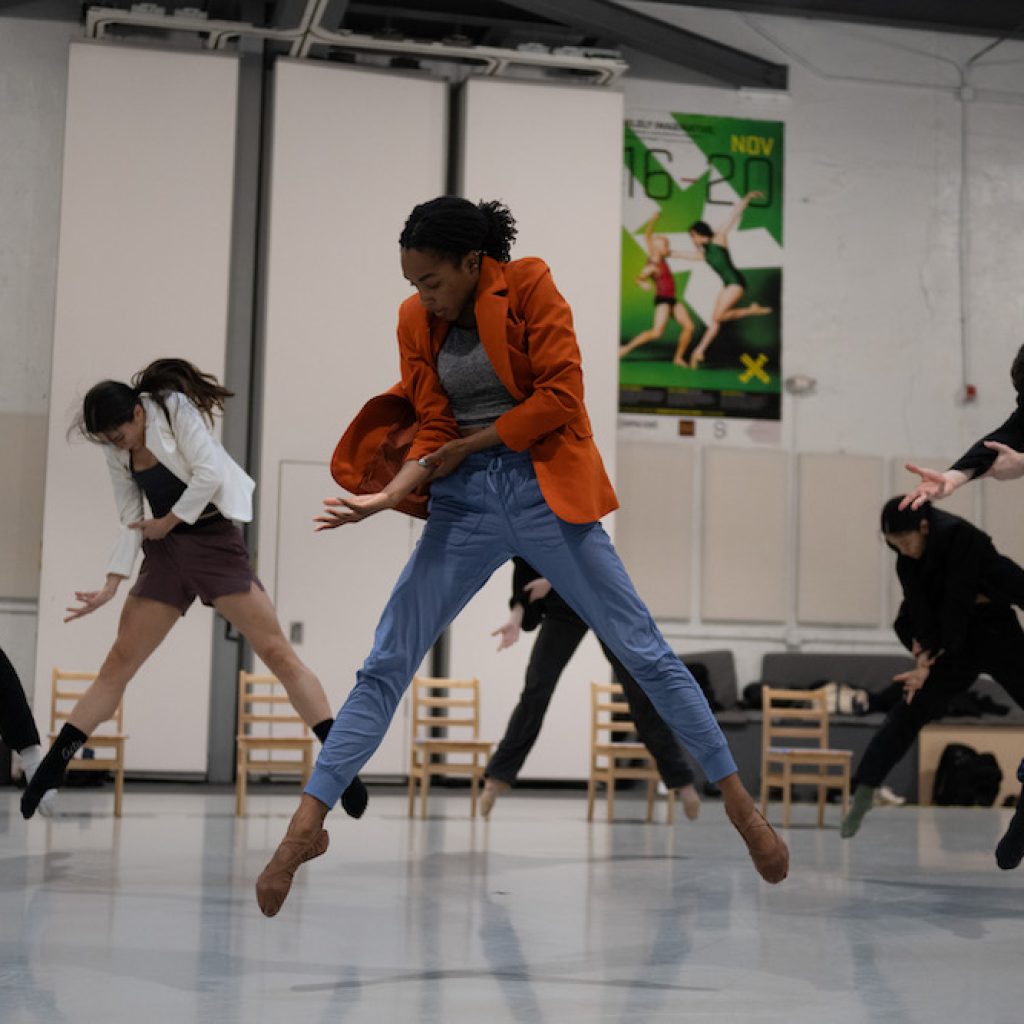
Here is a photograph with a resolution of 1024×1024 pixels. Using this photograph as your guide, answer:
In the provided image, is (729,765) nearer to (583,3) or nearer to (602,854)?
(602,854)

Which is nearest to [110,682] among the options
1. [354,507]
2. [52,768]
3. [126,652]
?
[126,652]

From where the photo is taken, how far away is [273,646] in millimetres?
5254

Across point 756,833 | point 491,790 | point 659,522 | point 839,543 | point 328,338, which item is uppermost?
point 328,338

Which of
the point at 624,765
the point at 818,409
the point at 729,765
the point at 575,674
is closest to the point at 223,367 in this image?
the point at 575,674

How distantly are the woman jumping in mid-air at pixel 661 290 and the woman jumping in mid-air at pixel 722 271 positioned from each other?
0.13 metres

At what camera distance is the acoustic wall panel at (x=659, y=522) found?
457 inches

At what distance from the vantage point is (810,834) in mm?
7133

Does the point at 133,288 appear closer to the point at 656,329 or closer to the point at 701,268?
the point at 656,329

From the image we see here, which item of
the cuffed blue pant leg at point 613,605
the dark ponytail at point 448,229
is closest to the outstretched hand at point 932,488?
the cuffed blue pant leg at point 613,605

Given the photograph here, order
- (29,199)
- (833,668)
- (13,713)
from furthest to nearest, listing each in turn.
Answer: (833,668) < (29,199) < (13,713)

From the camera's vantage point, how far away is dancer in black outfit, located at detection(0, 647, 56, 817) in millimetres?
4954

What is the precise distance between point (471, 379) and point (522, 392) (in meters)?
0.13

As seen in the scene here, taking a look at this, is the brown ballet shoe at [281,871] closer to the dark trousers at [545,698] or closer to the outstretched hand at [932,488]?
the outstretched hand at [932,488]

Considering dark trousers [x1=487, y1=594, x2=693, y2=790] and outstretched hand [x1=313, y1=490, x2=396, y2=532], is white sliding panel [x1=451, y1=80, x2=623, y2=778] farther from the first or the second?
outstretched hand [x1=313, y1=490, x2=396, y2=532]
